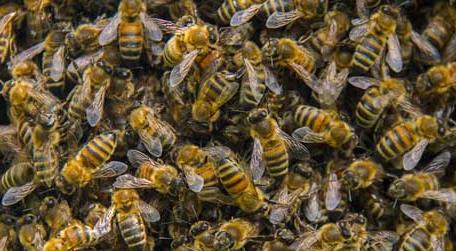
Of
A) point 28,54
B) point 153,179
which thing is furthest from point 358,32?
point 28,54

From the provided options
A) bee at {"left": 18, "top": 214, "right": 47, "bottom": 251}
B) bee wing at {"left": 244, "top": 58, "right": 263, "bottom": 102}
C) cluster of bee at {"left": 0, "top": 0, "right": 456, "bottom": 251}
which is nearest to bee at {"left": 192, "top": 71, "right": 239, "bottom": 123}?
cluster of bee at {"left": 0, "top": 0, "right": 456, "bottom": 251}

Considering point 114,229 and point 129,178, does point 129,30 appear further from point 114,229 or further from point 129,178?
point 114,229

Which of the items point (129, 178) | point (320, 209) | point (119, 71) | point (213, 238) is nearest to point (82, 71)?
point (119, 71)

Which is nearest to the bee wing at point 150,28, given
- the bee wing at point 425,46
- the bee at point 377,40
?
the bee at point 377,40

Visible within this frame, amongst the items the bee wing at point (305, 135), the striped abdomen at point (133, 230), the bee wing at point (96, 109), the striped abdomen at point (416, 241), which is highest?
the bee wing at point (96, 109)

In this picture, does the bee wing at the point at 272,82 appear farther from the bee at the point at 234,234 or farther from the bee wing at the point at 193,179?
the bee at the point at 234,234

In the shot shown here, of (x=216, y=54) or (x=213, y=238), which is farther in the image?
(x=216, y=54)
